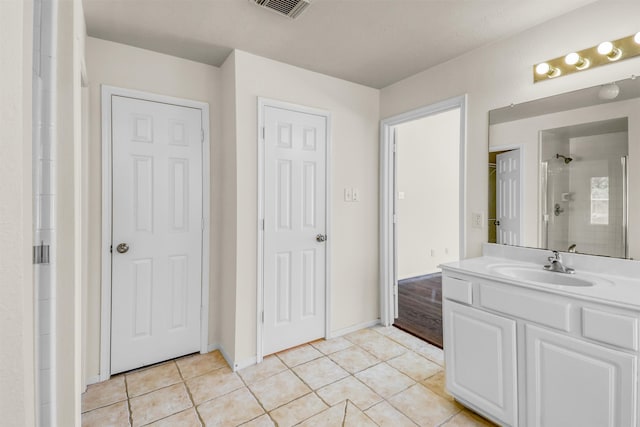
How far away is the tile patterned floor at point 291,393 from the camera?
5.79 ft

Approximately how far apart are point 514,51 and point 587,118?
643 mm

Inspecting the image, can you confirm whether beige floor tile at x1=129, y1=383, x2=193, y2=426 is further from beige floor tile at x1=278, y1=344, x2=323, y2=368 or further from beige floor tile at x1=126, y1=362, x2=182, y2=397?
beige floor tile at x1=278, y1=344, x2=323, y2=368

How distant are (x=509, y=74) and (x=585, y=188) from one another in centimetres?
88

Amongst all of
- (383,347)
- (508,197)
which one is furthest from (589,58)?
(383,347)

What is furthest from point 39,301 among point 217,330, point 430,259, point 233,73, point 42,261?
point 430,259

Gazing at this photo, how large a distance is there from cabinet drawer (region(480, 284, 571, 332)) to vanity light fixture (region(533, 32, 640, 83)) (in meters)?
1.32

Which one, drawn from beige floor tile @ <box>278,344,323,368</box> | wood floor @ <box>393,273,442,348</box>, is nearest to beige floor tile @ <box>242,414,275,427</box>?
beige floor tile @ <box>278,344,323,368</box>

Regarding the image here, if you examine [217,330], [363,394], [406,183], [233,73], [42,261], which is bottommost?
[363,394]

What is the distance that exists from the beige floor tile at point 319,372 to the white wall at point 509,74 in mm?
1298

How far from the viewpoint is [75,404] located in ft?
4.14

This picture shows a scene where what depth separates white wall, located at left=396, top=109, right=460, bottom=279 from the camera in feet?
14.8

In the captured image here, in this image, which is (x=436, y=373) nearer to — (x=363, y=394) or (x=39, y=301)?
(x=363, y=394)

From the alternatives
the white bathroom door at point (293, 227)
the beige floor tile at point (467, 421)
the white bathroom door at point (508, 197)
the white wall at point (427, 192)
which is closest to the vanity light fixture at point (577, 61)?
the white bathroom door at point (508, 197)

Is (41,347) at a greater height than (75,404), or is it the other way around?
(41,347)
